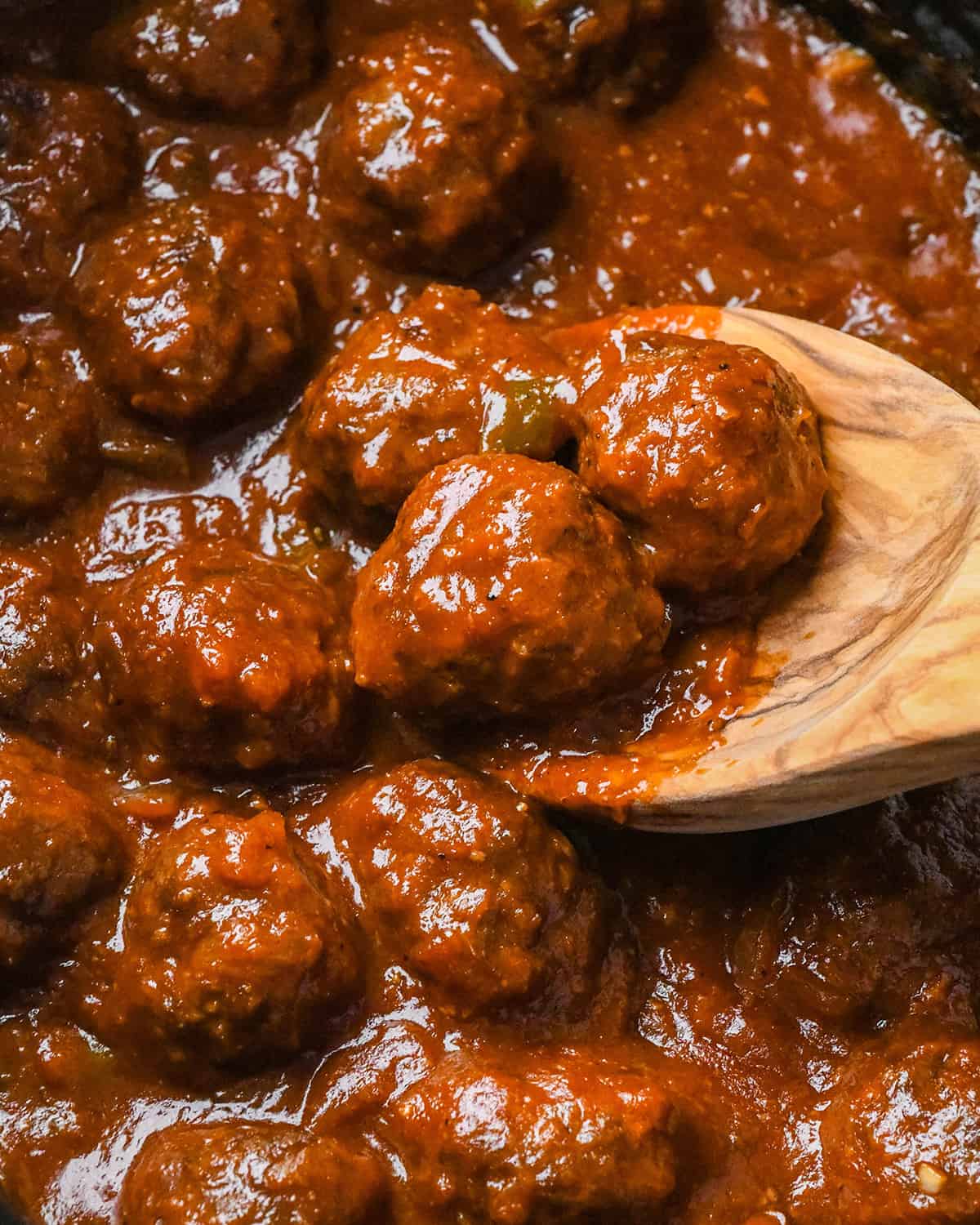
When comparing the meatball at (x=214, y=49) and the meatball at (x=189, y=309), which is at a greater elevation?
the meatball at (x=214, y=49)

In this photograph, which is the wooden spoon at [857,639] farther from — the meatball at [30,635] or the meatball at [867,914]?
the meatball at [30,635]

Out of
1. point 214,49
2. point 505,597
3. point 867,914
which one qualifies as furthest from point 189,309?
point 867,914

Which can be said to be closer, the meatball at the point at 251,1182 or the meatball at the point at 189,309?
the meatball at the point at 251,1182

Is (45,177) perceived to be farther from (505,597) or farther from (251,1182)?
(251,1182)

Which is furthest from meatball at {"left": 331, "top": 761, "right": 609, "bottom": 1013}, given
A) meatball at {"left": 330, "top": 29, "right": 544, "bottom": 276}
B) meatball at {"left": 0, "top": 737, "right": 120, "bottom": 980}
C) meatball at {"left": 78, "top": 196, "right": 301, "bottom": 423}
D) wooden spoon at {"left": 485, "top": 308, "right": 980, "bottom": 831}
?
meatball at {"left": 330, "top": 29, "right": 544, "bottom": 276}

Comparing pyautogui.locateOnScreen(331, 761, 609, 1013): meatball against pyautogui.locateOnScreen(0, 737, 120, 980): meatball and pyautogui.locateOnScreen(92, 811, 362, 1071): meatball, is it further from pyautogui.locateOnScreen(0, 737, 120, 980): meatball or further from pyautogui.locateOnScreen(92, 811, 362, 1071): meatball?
pyautogui.locateOnScreen(0, 737, 120, 980): meatball

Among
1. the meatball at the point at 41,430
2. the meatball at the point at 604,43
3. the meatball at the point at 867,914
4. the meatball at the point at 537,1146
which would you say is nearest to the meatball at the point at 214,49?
the meatball at the point at 604,43
